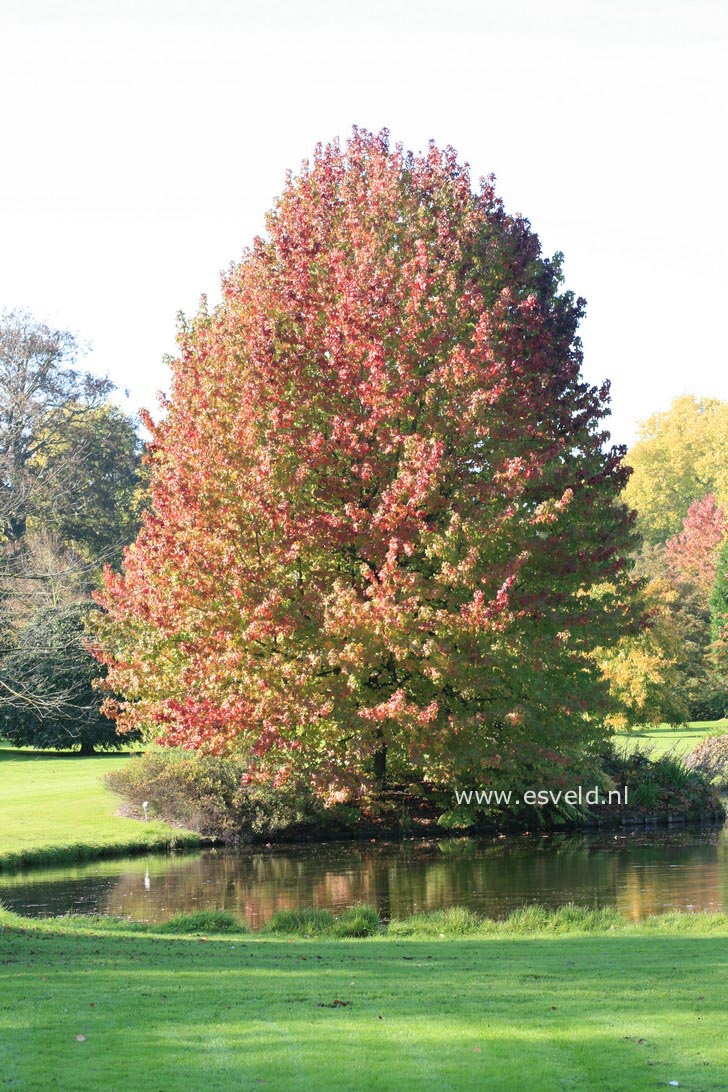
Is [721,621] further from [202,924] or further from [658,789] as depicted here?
[202,924]

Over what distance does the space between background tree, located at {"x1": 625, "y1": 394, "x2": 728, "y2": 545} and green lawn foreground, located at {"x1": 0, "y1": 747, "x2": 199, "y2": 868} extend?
237ft

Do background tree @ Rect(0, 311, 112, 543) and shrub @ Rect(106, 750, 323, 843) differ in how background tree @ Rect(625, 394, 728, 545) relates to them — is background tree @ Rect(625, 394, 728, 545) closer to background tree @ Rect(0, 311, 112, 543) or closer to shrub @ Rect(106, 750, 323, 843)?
background tree @ Rect(0, 311, 112, 543)

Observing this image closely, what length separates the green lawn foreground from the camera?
81.5 ft

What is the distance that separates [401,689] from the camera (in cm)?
2234

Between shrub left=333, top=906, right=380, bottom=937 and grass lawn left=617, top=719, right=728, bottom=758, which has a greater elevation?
grass lawn left=617, top=719, right=728, bottom=758

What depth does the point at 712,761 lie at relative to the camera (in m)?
33.9

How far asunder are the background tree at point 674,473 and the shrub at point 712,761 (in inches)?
2680

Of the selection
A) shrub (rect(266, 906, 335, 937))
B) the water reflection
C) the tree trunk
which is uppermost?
the tree trunk

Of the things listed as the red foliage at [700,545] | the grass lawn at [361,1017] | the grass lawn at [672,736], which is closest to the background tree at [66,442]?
the grass lawn at [672,736]

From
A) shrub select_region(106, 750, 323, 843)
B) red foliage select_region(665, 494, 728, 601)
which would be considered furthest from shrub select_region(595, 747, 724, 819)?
red foliage select_region(665, 494, 728, 601)

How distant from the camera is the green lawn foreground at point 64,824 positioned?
24844 millimetres

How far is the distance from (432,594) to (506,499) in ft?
8.74

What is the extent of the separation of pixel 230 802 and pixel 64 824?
3.88m

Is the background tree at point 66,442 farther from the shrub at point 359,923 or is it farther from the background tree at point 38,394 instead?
the shrub at point 359,923
